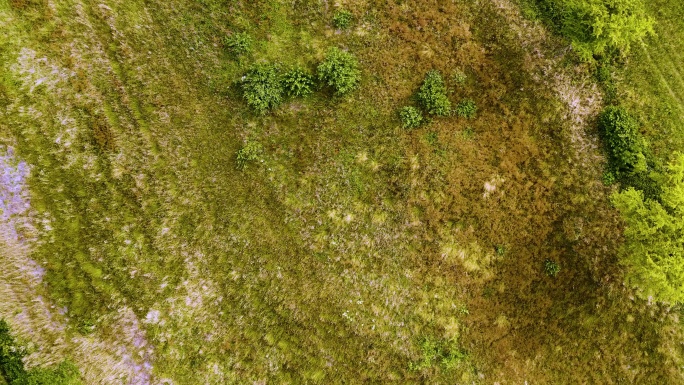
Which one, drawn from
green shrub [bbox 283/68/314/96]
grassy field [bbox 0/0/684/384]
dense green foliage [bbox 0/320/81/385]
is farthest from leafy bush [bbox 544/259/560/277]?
dense green foliage [bbox 0/320/81/385]

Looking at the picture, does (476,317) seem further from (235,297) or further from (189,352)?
(189,352)

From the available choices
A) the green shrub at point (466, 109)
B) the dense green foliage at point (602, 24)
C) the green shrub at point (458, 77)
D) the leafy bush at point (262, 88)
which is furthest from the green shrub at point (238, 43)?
the dense green foliage at point (602, 24)

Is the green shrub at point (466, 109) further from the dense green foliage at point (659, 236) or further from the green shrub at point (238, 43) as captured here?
the green shrub at point (238, 43)

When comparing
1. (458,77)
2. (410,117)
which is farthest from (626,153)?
(410,117)

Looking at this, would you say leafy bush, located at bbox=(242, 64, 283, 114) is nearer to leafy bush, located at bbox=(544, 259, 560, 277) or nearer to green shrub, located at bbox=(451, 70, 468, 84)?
green shrub, located at bbox=(451, 70, 468, 84)

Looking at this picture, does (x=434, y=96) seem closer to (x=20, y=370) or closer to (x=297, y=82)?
(x=297, y=82)

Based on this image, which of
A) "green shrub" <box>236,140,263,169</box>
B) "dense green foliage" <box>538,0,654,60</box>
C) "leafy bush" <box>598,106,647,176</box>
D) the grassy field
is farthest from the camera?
"leafy bush" <box>598,106,647,176</box>
